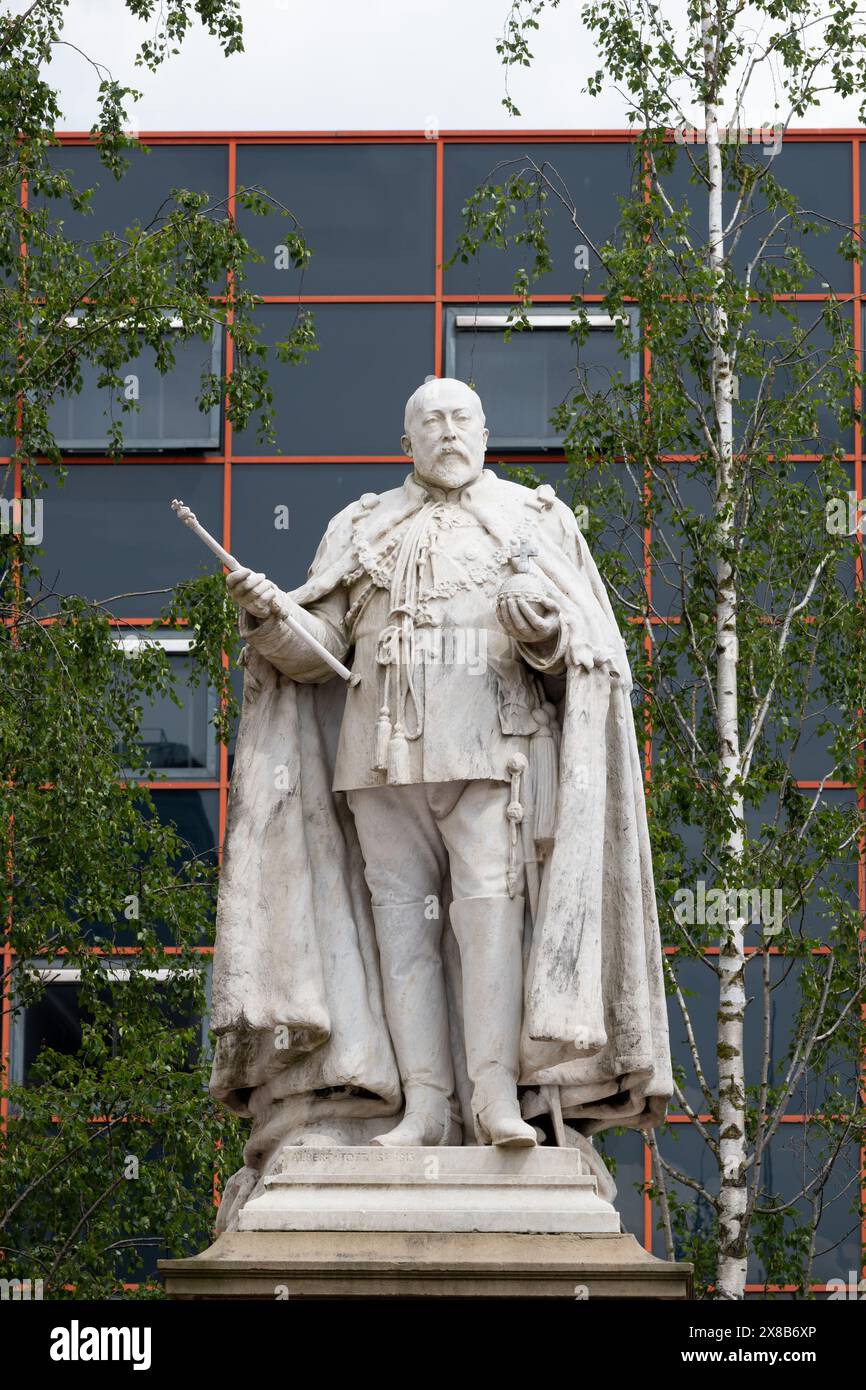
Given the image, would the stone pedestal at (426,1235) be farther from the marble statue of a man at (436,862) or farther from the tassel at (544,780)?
the tassel at (544,780)

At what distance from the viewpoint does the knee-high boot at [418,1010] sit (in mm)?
11188

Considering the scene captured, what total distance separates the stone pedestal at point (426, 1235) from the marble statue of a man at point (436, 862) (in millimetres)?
270

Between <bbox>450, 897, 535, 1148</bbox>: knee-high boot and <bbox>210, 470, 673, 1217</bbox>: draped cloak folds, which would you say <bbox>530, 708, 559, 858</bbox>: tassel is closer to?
<bbox>210, 470, 673, 1217</bbox>: draped cloak folds

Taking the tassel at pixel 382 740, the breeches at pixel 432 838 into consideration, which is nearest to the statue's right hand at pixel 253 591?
the tassel at pixel 382 740

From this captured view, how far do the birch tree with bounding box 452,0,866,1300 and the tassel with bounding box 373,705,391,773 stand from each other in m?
8.29

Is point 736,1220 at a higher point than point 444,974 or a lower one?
lower

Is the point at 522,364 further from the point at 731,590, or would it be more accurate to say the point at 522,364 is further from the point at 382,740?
the point at 382,740

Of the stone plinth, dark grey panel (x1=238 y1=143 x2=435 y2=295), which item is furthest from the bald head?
dark grey panel (x1=238 y1=143 x2=435 y2=295)

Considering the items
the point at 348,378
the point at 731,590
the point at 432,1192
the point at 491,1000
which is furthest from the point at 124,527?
the point at 432,1192

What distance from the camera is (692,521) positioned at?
20.7 metres

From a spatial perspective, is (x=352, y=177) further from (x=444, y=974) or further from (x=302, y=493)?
(x=444, y=974)

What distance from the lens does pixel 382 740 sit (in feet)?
36.9
